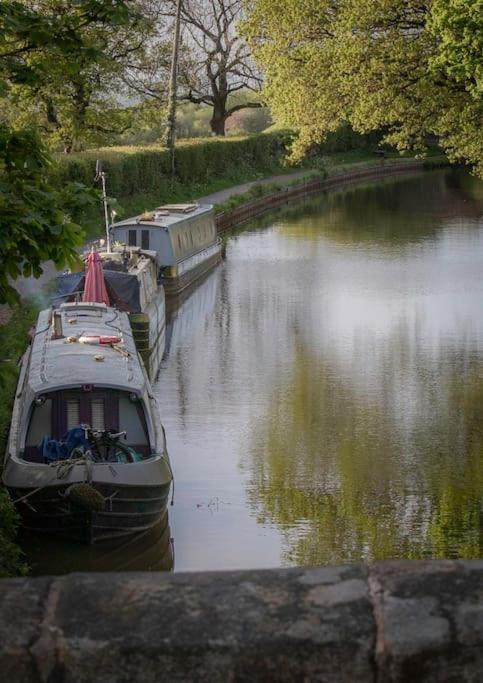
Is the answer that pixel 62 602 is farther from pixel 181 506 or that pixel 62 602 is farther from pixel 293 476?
pixel 293 476

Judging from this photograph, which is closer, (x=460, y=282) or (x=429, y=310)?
(x=429, y=310)

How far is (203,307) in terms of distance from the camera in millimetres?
31781

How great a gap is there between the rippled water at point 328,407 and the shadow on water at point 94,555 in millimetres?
330

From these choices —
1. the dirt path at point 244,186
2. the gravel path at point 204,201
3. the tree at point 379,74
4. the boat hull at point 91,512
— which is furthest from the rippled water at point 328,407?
the dirt path at point 244,186

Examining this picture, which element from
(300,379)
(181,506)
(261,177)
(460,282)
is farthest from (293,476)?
(261,177)

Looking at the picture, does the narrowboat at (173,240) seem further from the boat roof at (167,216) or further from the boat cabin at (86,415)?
the boat cabin at (86,415)

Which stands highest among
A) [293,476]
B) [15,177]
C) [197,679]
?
[15,177]

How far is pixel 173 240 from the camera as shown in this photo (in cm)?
3316

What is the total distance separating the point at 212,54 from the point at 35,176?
5687cm

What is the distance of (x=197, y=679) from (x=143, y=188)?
44.3m

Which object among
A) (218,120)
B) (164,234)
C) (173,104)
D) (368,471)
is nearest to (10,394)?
(368,471)

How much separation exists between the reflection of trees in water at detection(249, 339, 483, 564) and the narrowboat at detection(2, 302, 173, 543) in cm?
184

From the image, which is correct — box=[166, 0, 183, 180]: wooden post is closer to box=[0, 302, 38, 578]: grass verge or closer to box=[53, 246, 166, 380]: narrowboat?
box=[53, 246, 166, 380]: narrowboat

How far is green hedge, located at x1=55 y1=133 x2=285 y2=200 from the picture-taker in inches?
1625
